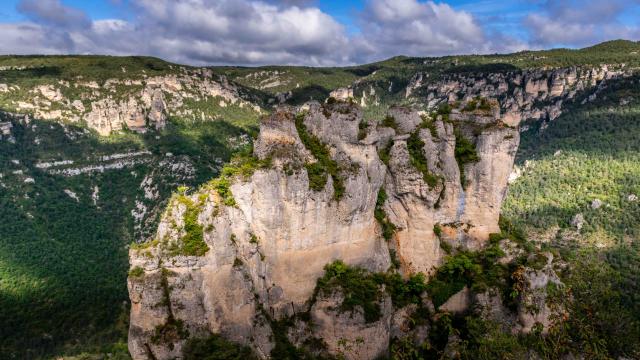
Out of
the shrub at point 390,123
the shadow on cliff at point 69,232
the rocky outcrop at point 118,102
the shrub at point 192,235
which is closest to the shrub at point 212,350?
the shrub at point 192,235

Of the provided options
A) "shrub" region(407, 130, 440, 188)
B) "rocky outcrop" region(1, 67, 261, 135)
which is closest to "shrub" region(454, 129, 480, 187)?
"shrub" region(407, 130, 440, 188)

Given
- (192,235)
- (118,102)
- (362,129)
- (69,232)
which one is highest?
(118,102)

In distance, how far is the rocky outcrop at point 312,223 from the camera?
27.9 m

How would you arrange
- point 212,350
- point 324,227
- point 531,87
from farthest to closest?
point 531,87 < point 324,227 < point 212,350

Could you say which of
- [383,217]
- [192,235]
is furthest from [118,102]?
[192,235]

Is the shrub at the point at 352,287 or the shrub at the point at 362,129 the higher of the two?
the shrub at the point at 362,129

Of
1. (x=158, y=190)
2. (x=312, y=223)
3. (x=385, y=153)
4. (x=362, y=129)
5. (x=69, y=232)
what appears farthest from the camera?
(x=158, y=190)

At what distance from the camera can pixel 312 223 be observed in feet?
104

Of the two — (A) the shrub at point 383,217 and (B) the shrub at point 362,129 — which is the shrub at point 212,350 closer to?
(A) the shrub at point 383,217

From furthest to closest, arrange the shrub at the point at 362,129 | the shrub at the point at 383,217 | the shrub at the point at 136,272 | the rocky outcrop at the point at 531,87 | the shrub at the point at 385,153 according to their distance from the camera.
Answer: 1. the rocky outcrop at the point at 531,87
2. the shrub at the point at 385,153
3. the shrub at the point at 383,217
4. the shrub at the point at 362,129
5. the shrub at the point at 136,272

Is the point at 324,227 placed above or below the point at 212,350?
above

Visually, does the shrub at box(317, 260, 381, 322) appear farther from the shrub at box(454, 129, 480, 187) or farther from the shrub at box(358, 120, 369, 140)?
Answer: the shrub at box(454, 129, 480, 187)

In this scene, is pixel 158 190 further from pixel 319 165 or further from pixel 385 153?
pixel 319 165

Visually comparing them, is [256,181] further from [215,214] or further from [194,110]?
[194,110]
